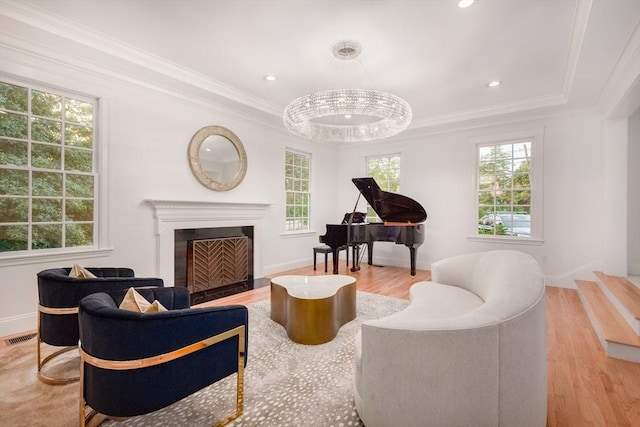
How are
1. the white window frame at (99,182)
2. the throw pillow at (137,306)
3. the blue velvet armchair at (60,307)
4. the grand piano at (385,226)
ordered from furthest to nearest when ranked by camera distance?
1. the grand piano at (385,226)
2. the white window frame at (99,182)
3. the blue velvet armchair at (60,307)
4. the throw pillow at (137,306)

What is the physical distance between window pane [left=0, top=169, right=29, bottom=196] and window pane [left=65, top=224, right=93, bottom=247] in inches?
20.7

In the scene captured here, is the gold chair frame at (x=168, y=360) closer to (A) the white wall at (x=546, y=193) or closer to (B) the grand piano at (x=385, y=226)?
(B) the grand piano at (x=385, y=226)

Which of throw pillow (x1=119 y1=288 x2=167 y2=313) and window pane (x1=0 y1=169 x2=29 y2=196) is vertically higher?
window pane (x1=0 y1=169 x2=29 y2=196)

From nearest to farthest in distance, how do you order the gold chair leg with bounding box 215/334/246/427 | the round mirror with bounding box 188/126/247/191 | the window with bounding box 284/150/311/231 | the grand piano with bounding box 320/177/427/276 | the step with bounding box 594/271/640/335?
the gold chair leg with bounding box 215/334/246/427 → the step with bounding box 594/271/640/335 → the round mirror with bounding box 188/126/247/191 → the grand piano with bounding box 320/177/427/276 → the window with bounding box 284/150/311/231

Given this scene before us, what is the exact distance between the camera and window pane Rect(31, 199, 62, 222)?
119 inches

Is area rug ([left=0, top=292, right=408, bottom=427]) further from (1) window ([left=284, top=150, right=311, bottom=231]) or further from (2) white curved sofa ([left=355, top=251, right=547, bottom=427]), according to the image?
(1) window ([left=284, top=150, right=311, bottom=231])

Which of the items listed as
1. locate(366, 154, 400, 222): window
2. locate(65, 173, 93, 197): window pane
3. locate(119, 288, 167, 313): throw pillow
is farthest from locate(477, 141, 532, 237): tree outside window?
locate(65, 173, 93, 197): window pane

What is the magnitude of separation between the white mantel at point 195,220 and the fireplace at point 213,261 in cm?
8

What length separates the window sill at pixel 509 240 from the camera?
4.89 metres

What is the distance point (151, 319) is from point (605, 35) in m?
4.23

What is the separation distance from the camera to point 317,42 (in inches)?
120

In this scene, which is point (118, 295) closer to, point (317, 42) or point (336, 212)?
point (317, 42)

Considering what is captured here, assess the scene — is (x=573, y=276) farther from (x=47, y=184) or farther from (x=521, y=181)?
(x=47, y=184)

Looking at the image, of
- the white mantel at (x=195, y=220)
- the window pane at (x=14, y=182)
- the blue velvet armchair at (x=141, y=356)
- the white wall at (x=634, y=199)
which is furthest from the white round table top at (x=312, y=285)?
the white wall at (x=634, y=199)
